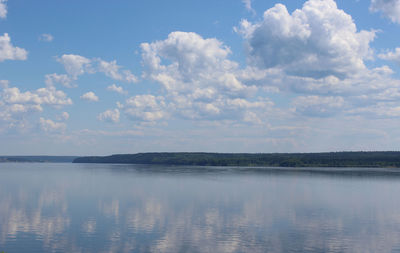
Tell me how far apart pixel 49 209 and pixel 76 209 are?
7.74 feet

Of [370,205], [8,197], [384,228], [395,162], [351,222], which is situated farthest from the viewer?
[395,162]

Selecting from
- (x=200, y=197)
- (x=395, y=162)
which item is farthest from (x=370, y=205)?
(x=395, y=162)

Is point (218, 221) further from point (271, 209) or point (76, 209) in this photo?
point (76, 209)

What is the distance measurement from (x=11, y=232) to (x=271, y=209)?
71.3 feet

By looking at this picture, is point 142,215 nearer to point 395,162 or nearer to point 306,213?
point 306,213

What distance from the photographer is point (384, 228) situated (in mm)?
28500

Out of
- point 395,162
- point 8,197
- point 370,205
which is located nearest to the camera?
point 370,205

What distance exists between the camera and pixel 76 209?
3575cm

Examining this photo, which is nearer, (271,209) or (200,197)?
(271,209)

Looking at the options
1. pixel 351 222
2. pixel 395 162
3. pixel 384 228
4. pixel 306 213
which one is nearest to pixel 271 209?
pixel 306 213

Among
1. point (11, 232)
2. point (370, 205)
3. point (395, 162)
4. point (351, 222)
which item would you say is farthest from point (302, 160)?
point (11, 232)

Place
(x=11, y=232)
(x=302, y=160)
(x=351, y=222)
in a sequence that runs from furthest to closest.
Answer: (x=302, y=160) < (x=351, y=222) < (x=11, y=232)

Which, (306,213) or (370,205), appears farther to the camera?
(370,205)

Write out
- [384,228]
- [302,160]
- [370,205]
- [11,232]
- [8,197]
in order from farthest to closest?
1. [302,160]
2. [8,197]
3. [370,205]
4. [384,228]
5. [11,232]
